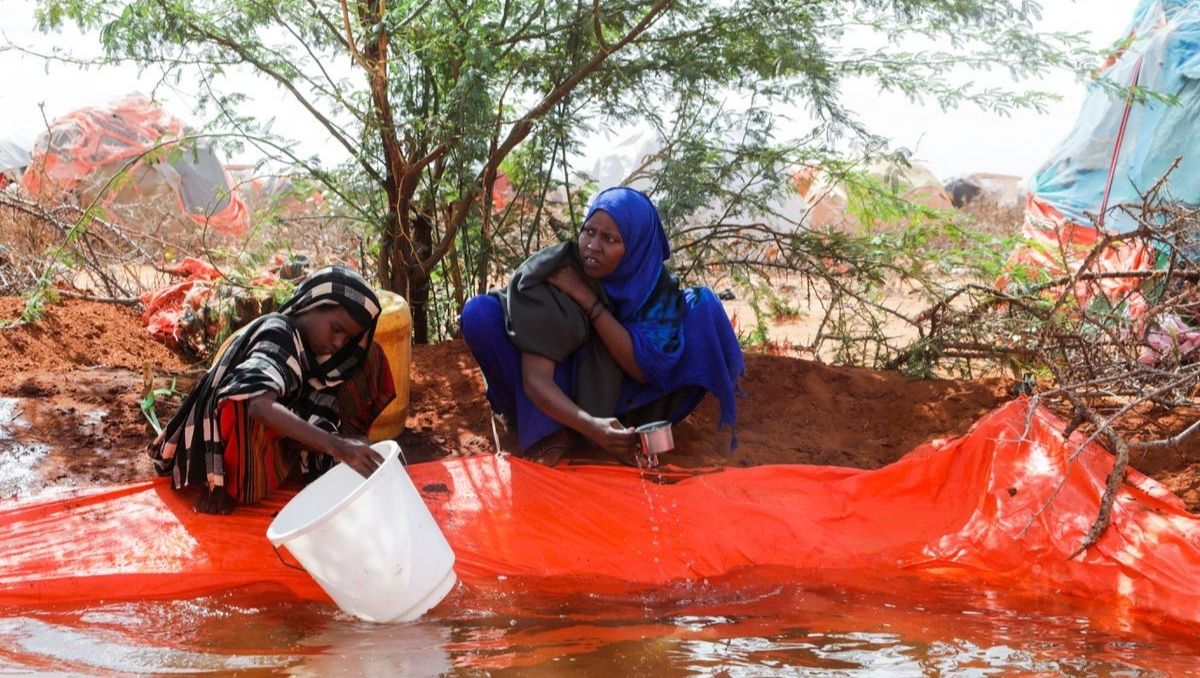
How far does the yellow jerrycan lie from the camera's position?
3943 mm

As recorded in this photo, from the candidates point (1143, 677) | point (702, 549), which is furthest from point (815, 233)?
point (1143, 677)

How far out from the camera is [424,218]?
192 inches

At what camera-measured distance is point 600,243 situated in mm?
Answer: 3656

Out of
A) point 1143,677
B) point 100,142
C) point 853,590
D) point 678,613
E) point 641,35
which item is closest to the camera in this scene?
point 1143,677

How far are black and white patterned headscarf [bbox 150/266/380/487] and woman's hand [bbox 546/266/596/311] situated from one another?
24.8 inches

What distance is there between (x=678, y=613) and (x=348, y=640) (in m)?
0.83

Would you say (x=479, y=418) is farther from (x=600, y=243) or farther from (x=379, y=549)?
(x=379, y=549)

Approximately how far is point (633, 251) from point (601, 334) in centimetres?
30

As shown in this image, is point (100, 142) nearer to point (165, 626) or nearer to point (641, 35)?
point (641, 35)

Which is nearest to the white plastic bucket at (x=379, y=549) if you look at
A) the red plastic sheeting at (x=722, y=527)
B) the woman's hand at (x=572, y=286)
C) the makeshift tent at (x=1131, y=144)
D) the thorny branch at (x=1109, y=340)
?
the red plastic sheeting at (x=722, y=527)

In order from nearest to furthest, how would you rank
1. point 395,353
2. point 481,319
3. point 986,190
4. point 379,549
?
1. point 379,549
2. point 481,319
3. point 395,353
4. point 986,190

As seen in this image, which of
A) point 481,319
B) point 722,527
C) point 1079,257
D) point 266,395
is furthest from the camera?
point 1079,257

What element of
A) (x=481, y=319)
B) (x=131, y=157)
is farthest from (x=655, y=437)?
(x=131, y=157)

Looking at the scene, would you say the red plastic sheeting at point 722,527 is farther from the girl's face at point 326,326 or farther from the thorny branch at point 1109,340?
the girl's face at point 326,326
